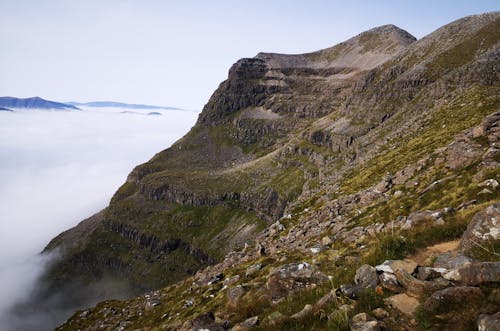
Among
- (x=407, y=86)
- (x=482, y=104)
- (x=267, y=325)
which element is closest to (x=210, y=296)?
(x=267, y=325)

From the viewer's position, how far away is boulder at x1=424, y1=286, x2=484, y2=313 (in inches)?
421

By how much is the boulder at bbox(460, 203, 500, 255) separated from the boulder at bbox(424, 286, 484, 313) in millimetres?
3792

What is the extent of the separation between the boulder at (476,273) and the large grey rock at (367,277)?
2804 millimetres

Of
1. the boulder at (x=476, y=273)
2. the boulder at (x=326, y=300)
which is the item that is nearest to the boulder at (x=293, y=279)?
the boulder at (x=326, y=300)

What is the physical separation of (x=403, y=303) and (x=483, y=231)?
6.16 m

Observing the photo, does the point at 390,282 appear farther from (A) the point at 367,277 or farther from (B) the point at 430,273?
(B) the point at 430,273

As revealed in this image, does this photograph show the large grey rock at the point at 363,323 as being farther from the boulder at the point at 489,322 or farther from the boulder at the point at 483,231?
the boulder at the point at 483,231

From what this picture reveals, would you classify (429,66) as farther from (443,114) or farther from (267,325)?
(267,325)

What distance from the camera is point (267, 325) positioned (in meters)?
14.8

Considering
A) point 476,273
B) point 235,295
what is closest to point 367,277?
point 476,273


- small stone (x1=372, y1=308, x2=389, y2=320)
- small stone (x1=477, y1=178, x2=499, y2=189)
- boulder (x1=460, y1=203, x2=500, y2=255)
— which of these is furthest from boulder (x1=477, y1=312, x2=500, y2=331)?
small stone (x1=477, y1=178, x2=499, y2=189)

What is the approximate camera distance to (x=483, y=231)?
15.3 m

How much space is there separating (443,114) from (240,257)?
6080 cm

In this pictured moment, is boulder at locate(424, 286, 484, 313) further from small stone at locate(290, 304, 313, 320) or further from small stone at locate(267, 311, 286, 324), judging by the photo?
small stone at locate(267, 311, 286, 324)
